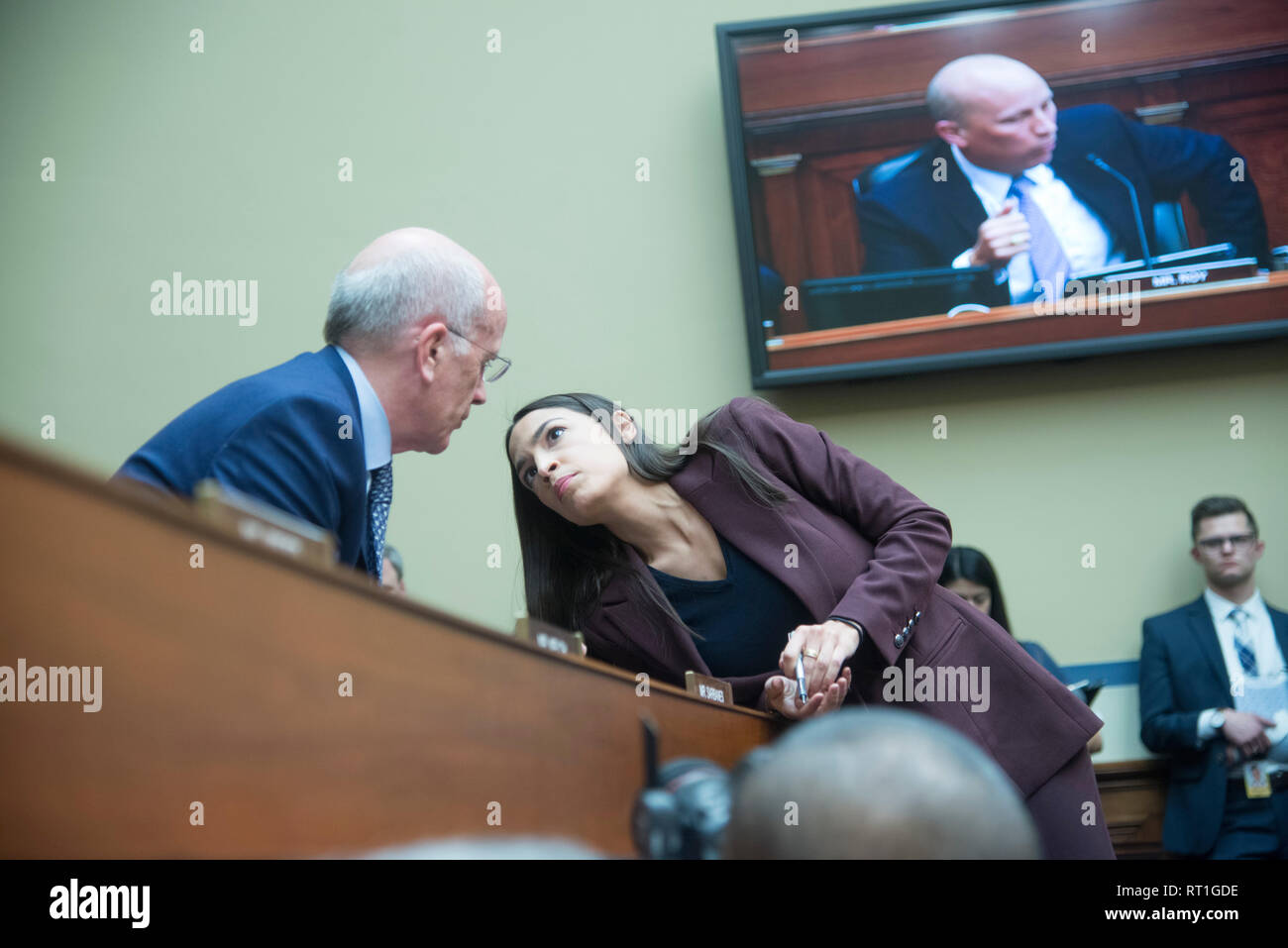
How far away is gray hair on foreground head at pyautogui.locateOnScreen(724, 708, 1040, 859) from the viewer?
2.24 feet

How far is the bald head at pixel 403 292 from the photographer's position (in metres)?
1.88

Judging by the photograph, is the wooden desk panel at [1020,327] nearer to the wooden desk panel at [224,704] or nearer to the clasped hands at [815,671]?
the clasped hands at [815,671]

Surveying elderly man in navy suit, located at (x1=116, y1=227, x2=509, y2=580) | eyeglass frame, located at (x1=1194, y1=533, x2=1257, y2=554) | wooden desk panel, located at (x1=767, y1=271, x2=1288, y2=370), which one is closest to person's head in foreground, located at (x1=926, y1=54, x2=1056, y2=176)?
wooden desk panel, located at (x1=767, y1=271, x2=1288, y2=370)

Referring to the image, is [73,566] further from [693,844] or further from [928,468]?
[928,468]

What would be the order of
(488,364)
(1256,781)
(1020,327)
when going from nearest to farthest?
(488,364) < (1256,781) < (1020,327)

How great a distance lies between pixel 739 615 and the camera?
6.34 ft

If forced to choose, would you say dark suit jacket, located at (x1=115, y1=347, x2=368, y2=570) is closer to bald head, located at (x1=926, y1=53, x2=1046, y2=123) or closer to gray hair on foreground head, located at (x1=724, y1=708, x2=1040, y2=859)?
gray hair on foreground head, located at (x1=724, y1=708, x2=1040, y2=859)

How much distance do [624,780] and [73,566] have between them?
49 cm

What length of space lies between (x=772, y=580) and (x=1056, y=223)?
8.01 ft

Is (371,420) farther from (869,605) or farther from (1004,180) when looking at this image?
(1004,180)

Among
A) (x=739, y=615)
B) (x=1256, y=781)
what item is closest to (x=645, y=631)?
(x=739, y=615)

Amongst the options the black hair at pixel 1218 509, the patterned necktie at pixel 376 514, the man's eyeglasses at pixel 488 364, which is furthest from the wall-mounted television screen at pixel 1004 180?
the patterned necktie at pixel 376 514

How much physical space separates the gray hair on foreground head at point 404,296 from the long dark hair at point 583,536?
0.21 metres

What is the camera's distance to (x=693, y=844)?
0.87 metres
